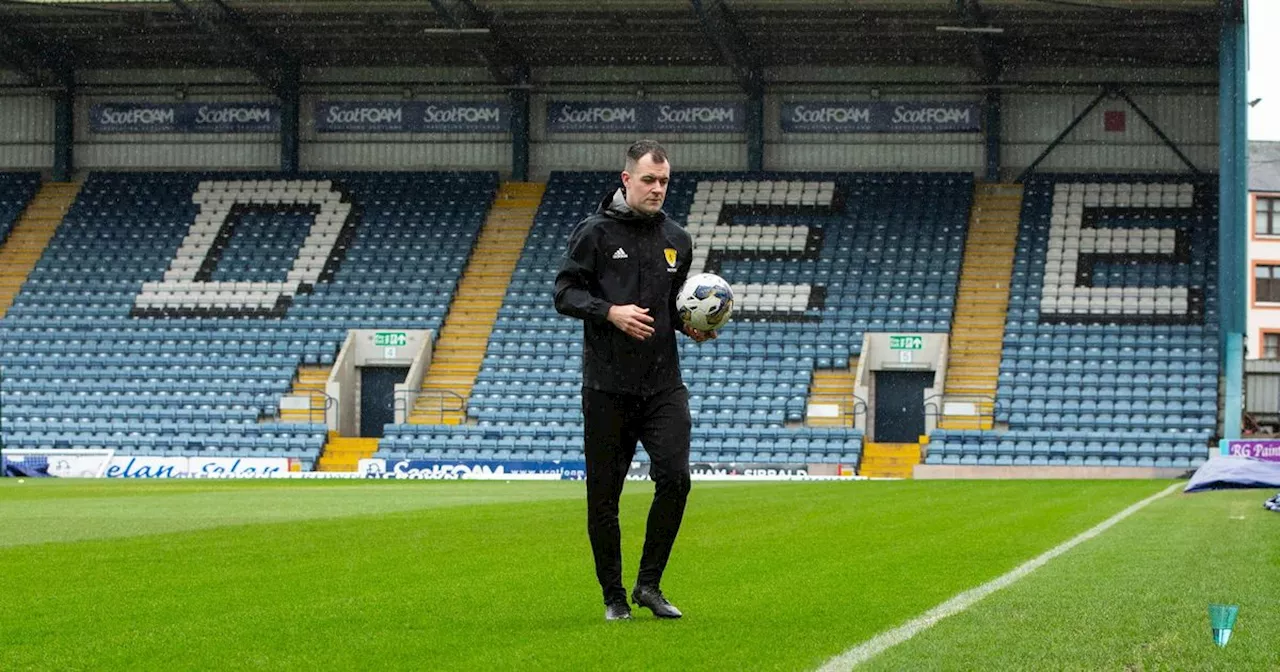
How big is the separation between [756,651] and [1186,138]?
39.3 m

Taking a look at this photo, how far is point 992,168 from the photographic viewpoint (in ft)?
145

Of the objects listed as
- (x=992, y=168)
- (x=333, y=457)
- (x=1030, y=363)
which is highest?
(x=992, y=168)

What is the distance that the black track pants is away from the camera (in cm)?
809

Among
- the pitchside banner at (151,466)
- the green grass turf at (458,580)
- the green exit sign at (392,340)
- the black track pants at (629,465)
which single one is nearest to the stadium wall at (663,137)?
the green exit sign at (392,340)

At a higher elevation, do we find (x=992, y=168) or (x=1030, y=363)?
(x=992, y=168)

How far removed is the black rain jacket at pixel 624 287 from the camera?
8.08 meters

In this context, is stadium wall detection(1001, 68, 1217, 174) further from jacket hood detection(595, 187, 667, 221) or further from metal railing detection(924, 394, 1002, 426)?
jacket hood detection(595, 187, 667, 221)

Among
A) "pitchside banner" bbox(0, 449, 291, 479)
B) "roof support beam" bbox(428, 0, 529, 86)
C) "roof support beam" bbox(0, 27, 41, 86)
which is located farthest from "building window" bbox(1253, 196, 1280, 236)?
"pitchside banner" bbox(0, 449, 291, 479)

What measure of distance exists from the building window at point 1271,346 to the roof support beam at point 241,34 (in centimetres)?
4988

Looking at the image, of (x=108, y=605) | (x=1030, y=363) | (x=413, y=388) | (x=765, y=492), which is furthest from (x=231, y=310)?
(x=108, y=605)

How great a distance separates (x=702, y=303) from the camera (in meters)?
8.18

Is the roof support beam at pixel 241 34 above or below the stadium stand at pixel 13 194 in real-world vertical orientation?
above

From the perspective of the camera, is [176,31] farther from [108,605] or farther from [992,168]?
[108,605]

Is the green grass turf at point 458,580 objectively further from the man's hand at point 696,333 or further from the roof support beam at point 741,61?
the roof support beam at point 741,61
